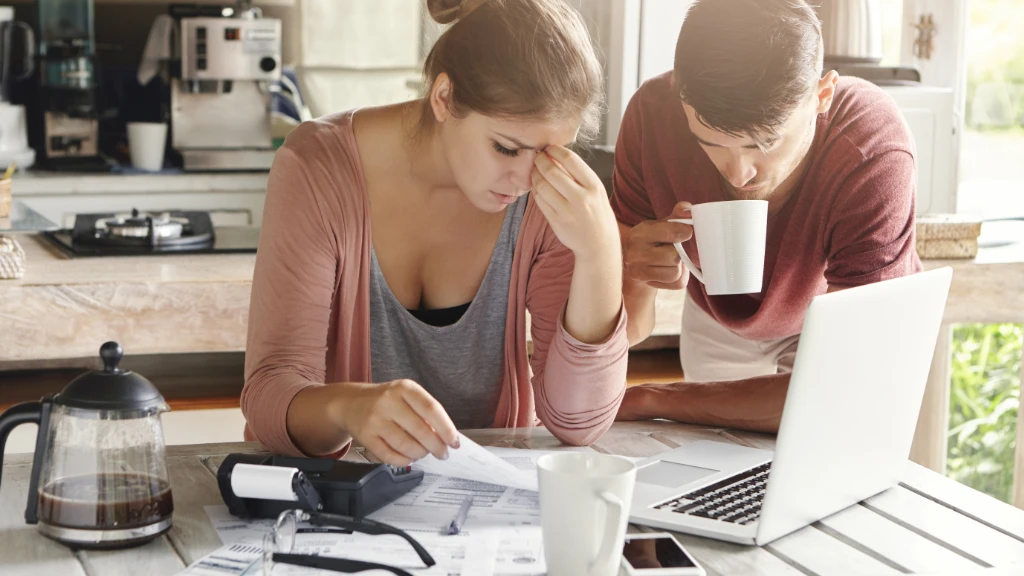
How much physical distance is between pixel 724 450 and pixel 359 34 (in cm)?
238

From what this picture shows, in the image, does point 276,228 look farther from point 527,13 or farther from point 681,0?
point 681,0

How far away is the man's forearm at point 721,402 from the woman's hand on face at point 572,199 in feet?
0.85

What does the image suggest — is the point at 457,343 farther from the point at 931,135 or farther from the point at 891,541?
the point at 931,135

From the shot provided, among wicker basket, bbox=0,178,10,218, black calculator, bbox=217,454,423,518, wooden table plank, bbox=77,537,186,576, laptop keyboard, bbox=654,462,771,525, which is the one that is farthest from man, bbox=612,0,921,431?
wicker basket, bbox=0,178,10,218

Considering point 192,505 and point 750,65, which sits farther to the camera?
point 750,65

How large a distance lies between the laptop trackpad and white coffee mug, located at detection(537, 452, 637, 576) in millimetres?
264

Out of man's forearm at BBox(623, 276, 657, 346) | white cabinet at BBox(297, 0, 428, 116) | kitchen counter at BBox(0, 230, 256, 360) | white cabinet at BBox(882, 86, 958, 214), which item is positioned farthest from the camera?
white cabinet at BBox(297, 0, 428, 116)

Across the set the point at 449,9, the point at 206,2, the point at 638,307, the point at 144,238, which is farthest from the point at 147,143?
the point at 449,9

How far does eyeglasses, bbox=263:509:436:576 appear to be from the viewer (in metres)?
0.91

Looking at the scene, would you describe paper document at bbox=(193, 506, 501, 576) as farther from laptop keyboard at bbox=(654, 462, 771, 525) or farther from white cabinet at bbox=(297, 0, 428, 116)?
white cabinet at bbox=(297, 0, 428, 116)

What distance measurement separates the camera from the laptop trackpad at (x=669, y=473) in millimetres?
1165

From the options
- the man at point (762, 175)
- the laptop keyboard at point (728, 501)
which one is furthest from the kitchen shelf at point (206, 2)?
the laptop keyboard at point (728, 501)

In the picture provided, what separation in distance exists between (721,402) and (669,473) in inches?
9.4

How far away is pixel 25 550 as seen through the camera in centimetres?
96
